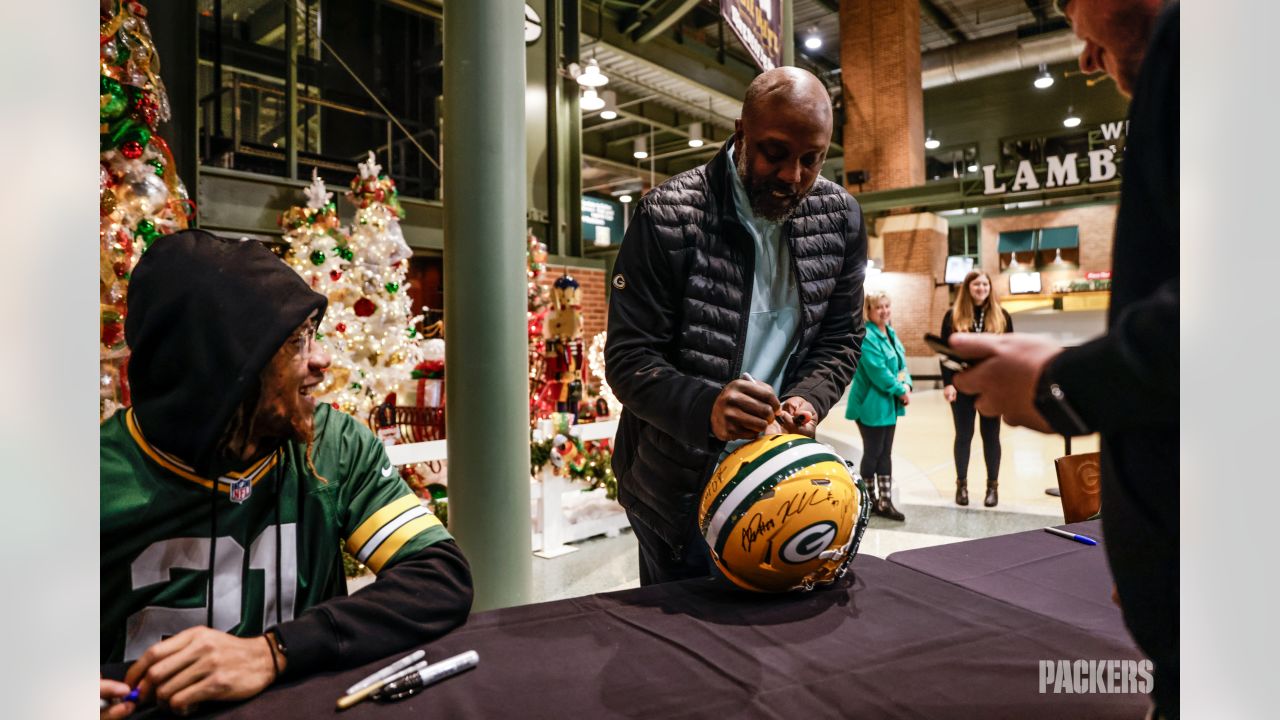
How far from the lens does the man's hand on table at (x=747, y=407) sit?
1.28 m

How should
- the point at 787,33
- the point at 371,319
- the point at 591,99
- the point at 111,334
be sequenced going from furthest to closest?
the point at 591,99 → the point at 371,319 → the point at 787,33 → the point at 111,334

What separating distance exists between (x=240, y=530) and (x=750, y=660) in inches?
33.2

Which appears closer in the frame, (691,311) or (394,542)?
(394,542)

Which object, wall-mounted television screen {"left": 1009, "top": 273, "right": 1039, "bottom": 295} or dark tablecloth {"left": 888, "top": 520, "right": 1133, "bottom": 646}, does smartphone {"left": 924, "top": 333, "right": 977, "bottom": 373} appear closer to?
wall-mounted television screen {"left": 1009, "top": 273, "right": 1039, "bottom": 295}

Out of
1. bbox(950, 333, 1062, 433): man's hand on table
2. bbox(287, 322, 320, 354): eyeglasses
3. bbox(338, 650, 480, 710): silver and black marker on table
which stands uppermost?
bbox(287, 322, 320, 354): eyeglasses

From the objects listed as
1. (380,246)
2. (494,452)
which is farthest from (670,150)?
(494,452)

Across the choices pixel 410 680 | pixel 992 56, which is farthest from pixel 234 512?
pixel 992 56

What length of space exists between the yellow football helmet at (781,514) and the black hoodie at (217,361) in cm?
53

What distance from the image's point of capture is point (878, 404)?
486cm

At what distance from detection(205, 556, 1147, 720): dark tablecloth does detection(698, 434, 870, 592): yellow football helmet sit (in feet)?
0.26

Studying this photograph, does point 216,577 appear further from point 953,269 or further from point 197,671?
point 953,269

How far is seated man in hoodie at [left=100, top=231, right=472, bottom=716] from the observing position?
102 cm

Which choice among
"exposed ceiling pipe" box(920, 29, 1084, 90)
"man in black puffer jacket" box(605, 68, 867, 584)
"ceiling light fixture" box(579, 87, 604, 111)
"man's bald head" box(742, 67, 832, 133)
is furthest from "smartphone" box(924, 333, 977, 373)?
"exposed ceiling pipe" box(920, 29, 1084, 90)

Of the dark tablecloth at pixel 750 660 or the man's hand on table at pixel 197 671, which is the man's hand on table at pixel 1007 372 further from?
the man's hand on table at pixel 197 671
